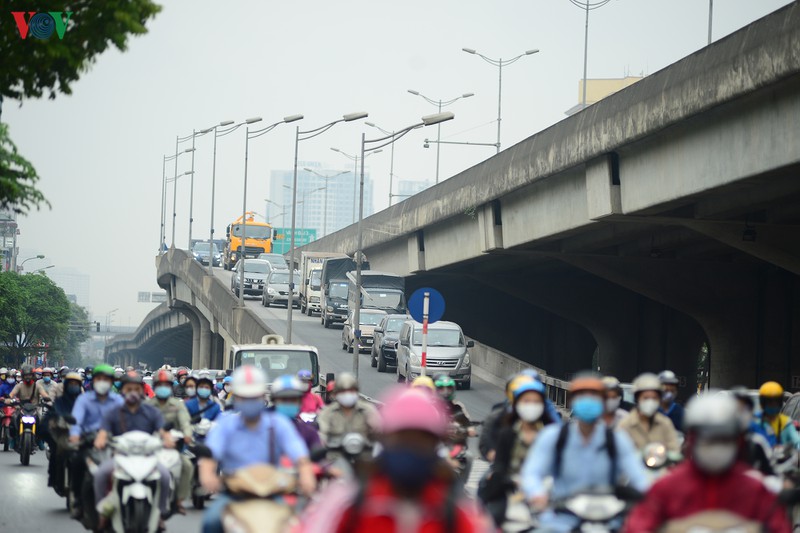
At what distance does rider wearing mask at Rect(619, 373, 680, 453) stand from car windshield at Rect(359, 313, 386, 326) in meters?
40.8

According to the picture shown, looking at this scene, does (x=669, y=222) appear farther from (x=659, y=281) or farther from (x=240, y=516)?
(x=240, y=516)

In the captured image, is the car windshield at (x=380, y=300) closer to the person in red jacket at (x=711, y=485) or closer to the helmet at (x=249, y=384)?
the helmet at (x=249, y=384)

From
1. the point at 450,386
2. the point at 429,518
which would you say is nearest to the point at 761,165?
the point at 450,386

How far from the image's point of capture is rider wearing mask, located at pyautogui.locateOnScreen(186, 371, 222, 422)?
17453 millimetres

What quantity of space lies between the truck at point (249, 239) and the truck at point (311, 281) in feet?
57.8

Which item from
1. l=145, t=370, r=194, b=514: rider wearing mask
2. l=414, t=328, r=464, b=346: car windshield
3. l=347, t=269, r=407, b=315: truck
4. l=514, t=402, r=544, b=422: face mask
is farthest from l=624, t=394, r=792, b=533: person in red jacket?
l=347, t=269, r=407, b=315: truck

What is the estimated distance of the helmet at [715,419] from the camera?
567 centimetres

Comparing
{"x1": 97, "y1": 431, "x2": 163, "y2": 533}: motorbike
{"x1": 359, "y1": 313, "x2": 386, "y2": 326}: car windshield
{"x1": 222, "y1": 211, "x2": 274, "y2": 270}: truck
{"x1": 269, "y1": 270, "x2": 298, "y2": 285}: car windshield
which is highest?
{"x1": 222, "y1": 211, "x2": 274, "y2": 270}: truck

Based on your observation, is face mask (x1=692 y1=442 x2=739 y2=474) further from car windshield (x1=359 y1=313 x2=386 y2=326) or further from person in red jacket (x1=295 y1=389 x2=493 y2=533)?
car windshield (x1=359 y1=313 x2=386 y2=326)

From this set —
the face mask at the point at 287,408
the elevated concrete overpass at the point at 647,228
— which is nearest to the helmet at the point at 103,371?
the face mask at the point at 287,408

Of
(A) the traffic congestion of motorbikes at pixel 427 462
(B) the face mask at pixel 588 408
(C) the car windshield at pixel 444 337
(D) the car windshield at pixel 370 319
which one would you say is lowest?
(A) the traffic congestion of motorbikes at pixel 427 462

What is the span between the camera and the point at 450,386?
14.7m

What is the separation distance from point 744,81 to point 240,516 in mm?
18109

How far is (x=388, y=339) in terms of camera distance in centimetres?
4631
